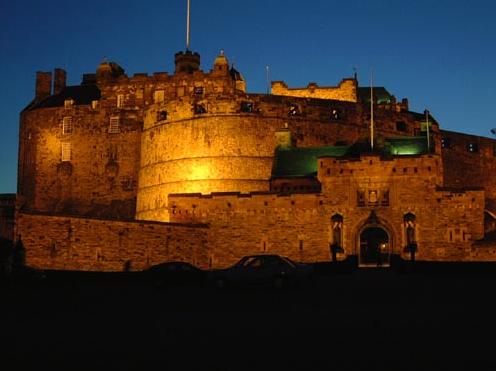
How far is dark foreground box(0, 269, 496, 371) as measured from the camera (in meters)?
10.7

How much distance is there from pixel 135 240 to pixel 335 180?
11.5 meters

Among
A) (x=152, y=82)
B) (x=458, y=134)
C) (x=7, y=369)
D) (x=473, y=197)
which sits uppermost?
(x=152, y=82)

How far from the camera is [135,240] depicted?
40.5m

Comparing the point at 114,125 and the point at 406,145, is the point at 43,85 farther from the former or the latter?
the point at 406,145

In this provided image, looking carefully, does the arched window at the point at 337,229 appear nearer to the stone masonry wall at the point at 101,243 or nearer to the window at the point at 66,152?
the stone masonry wall at the point at 101,243

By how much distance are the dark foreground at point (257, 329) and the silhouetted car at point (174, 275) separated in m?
2.49

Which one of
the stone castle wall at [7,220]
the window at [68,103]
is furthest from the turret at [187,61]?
the stone castle wall at [7,220]

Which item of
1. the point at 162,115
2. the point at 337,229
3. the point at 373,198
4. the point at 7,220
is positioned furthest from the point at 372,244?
the point at 162,115

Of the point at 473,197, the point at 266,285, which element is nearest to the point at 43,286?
the point at 266,285

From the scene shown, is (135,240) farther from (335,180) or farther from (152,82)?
(152,82)

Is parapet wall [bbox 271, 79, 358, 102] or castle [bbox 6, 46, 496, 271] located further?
parapet wall [bbox 271, 79, 358, 102]

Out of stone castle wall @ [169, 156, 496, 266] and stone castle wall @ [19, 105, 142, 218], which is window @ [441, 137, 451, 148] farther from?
stone castle wall @ [19, 105, 142, 218]

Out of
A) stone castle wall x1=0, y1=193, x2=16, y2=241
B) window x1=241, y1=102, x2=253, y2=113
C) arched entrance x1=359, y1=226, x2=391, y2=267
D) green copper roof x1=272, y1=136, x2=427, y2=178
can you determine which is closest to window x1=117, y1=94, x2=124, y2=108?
window x1=241, y1=102, x2=253, y2=113

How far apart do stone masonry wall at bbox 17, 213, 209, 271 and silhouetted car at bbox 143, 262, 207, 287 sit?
13017mm
